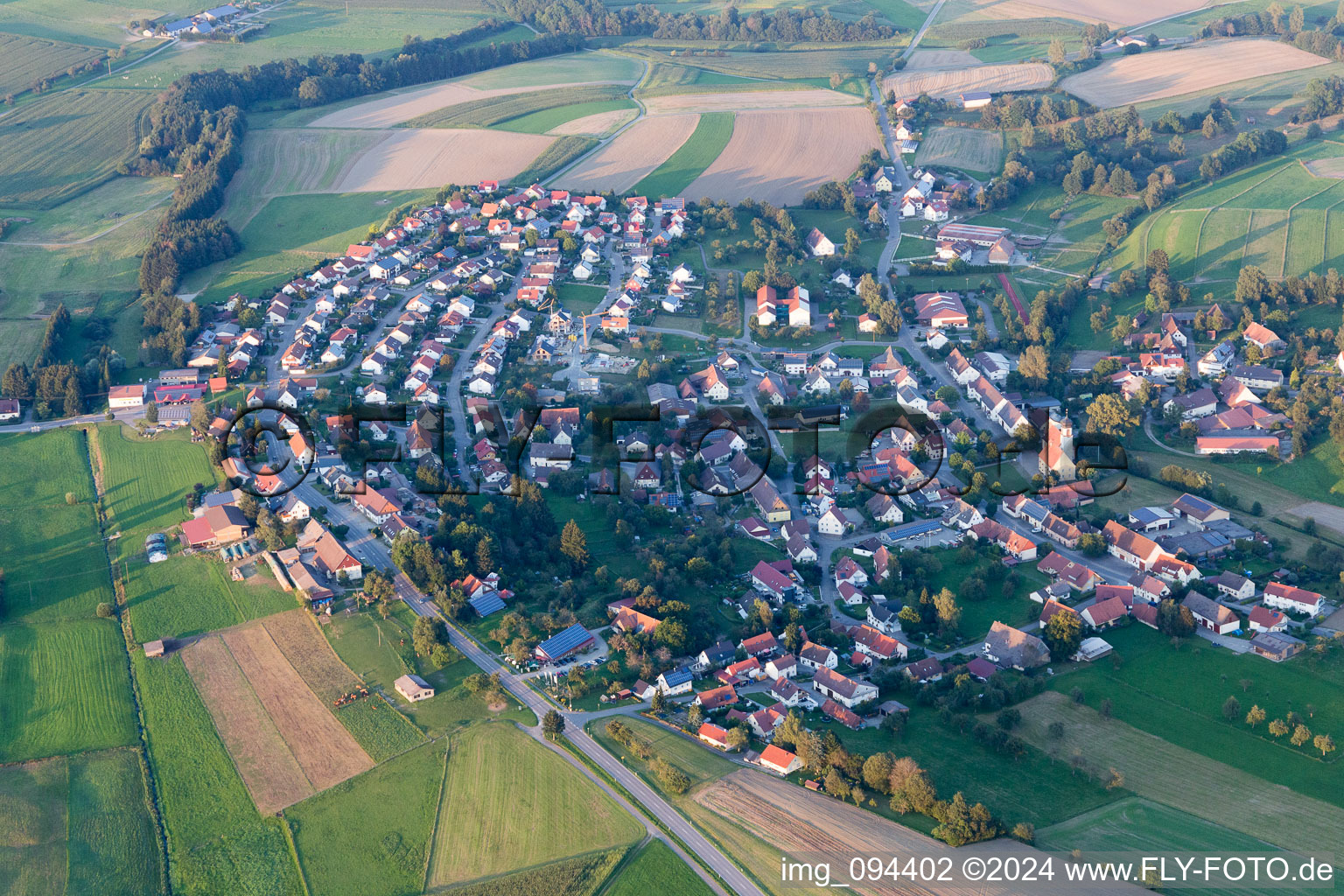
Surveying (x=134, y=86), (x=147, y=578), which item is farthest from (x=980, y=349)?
(x=134, y=86)

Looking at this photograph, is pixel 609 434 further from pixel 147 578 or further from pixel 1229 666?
pixel 1229 666

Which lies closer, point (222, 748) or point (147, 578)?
point (222, 748)

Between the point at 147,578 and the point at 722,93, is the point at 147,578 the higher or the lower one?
the lower one

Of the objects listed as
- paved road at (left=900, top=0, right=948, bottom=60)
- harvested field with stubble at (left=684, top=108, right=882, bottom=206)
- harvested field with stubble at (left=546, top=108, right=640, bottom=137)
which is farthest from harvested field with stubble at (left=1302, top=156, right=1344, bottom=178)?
harvested field with stubble at (left=546, top=108, right=640, bottom=137)

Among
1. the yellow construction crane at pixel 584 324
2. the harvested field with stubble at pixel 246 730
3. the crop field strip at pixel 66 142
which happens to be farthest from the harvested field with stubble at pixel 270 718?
the crop field strip at pixel 66 142

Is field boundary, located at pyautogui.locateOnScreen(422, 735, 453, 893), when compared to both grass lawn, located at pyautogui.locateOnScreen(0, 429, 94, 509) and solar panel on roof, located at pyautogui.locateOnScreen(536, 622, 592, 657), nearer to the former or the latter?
solar panel on roof, located at pyautogui.locateOnScreen(536, 622, 592, 657)

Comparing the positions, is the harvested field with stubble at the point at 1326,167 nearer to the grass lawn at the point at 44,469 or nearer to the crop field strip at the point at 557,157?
the crop field strip at the point at 557,157

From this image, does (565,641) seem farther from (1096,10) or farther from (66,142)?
(1096,10)
